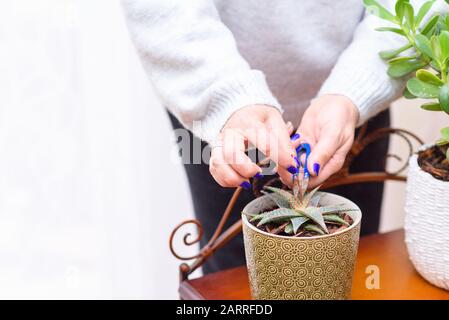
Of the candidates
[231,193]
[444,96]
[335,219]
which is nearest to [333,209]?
[335,219]

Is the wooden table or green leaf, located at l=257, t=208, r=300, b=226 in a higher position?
green leaf, located at l=257, t=208, r=300, b=226

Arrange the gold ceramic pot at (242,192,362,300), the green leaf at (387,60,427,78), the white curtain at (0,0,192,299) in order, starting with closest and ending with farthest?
the gold ceramic pot at (242,192,362,300), the green leaf at (387,60,427,78), the white curtain at (0,0,192,299)

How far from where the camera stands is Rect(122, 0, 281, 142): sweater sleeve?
0.61 metres

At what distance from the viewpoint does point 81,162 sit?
3.60 ft

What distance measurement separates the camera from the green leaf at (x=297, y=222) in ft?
1.67

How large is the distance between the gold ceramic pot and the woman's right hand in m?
0.04

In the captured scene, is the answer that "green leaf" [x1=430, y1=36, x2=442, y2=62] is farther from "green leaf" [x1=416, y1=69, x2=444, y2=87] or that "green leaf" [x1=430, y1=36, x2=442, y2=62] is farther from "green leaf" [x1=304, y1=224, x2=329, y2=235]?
"green leaf" [x1=304, y1=224, x2=329, y2=235]

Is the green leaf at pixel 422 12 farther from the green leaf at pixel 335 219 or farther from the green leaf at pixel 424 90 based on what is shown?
the green leaf at pixel 335 219

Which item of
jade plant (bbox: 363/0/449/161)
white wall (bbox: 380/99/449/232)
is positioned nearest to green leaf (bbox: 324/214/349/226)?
jade plant (bbox: 363/0/449/161)

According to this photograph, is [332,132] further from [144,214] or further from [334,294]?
[144,214]

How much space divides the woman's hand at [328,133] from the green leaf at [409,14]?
3.8 inches

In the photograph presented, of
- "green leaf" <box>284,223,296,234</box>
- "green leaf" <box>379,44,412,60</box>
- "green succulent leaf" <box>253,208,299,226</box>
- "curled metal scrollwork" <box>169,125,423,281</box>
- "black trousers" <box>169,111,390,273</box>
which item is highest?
"green leaf" <box>379,44,412,60</box>
